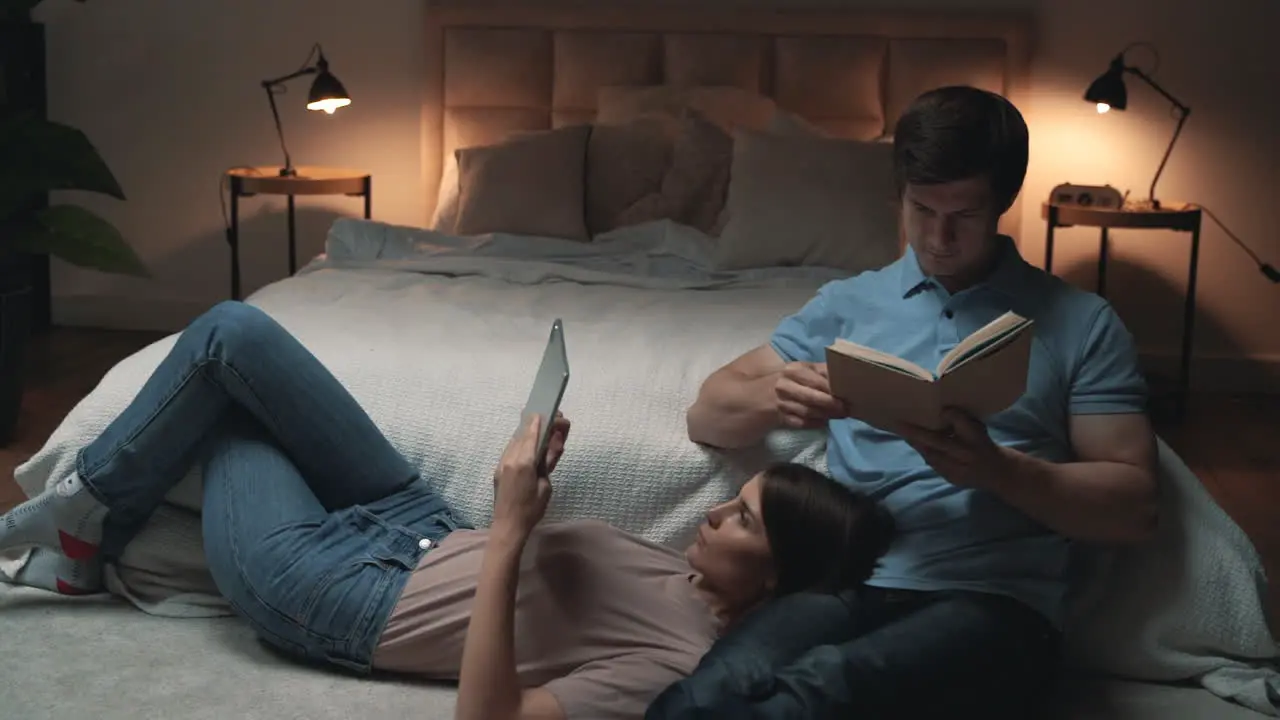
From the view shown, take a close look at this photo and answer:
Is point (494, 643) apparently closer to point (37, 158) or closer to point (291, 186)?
point (37, 158)

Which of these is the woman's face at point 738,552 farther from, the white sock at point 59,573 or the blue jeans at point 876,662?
the white sock at point 59,573

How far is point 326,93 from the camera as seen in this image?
169 inches

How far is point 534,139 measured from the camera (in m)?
4.13

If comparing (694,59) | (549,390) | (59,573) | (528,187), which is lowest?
(59,573)

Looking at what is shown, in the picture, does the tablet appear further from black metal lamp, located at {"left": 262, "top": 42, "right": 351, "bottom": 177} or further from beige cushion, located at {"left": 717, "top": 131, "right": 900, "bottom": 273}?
black metal lamp, located at {"left": 262, "top": 42, "right": 351, "bottom": 177}

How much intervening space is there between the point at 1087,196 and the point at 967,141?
257 centimetres

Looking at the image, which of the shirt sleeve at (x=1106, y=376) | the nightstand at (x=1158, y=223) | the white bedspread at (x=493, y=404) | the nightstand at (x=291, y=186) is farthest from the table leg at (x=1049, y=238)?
the shirt sleeve at (x=1106, y=376)

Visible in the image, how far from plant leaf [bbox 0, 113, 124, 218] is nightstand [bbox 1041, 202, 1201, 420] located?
2660 mm

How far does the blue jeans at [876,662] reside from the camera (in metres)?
1.63

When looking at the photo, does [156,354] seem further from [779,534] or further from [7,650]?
[779,534]

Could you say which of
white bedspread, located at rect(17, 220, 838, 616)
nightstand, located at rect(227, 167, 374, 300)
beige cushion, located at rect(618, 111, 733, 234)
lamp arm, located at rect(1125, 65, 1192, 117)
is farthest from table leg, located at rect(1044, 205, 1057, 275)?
nightstand, located at rect(227, 167, 374, 300)

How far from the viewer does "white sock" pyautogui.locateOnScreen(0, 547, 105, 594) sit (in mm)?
2348

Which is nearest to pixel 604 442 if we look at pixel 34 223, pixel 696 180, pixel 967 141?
pixel 967 141

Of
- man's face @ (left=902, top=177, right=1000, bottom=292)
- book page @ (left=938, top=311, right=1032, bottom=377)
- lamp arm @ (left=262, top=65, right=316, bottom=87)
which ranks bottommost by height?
book page @ (left=938, top=311, right=1032, bottom=377)
